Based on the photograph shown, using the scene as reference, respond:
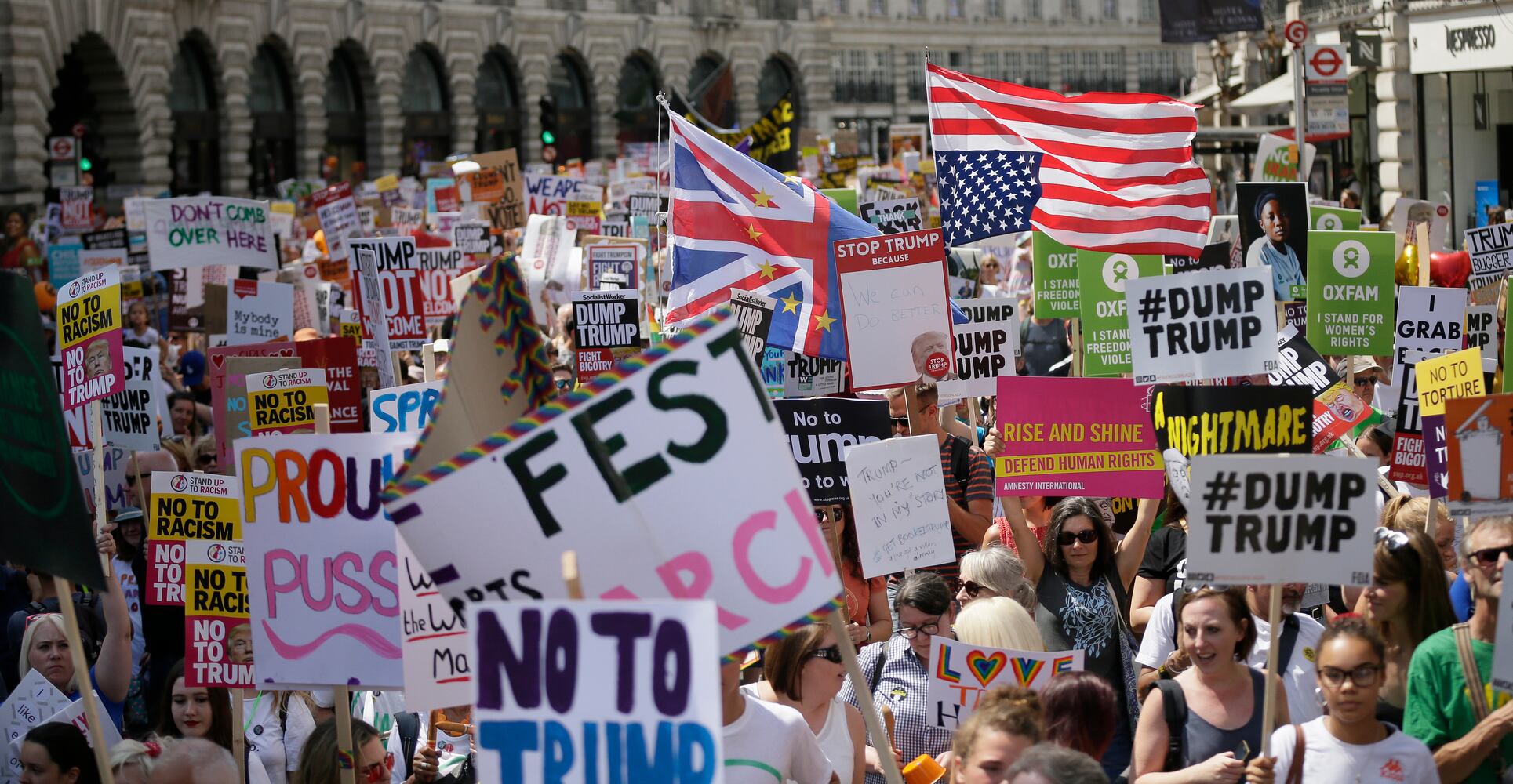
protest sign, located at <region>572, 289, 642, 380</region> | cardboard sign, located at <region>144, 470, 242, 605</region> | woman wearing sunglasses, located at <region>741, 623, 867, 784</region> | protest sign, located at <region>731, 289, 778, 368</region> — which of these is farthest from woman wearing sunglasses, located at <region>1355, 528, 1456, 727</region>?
protest sign, located at <region>572, 289, 642, 380</region>

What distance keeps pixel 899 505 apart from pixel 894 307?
220 cm

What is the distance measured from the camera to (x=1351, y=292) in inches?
402

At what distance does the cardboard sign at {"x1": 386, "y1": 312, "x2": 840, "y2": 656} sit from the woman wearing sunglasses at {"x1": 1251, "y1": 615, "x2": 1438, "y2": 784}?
4.62 feet

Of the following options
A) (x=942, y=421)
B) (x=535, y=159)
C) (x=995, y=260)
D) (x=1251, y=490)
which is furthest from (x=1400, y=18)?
(x=535, y=159)

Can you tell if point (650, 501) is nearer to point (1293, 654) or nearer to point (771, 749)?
point (771, 749)

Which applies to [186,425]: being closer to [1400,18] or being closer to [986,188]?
[986,188]

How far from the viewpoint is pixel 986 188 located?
400 inches

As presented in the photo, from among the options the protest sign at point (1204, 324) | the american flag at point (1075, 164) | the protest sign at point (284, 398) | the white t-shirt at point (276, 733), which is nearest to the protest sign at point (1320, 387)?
the protest sign at point (1204, 324)

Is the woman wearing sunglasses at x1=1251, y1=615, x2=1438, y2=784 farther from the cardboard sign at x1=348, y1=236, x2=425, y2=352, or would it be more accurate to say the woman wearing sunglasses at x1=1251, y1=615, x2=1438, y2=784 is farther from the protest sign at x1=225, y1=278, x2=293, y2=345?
the protest sign at x1=225, y1=278, x2=293, y2=345

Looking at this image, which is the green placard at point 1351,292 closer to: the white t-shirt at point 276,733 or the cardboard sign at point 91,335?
the white t-shirt at point 276,733

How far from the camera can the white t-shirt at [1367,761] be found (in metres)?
4.47

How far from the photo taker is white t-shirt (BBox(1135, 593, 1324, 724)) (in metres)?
5.46

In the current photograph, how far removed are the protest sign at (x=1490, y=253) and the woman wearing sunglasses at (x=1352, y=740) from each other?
7896mm

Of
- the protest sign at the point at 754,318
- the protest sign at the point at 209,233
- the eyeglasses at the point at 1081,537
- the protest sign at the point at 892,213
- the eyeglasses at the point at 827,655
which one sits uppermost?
the protest sign at the point at 209,233
